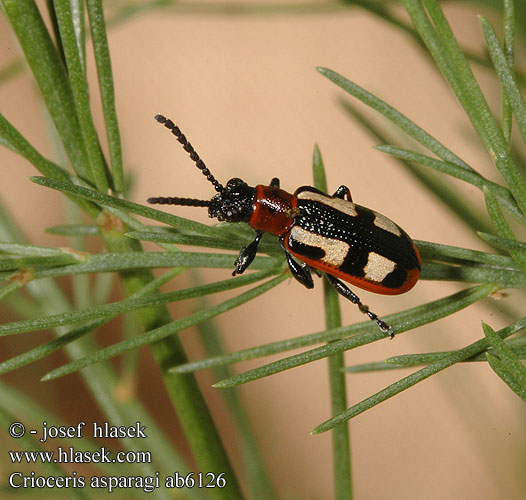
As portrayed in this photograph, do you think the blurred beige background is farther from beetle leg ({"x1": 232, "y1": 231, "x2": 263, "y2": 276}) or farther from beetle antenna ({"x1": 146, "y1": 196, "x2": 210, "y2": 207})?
beetle leg ({"x1": 232, "y1": 231, "x2": 263, "y2": 276})

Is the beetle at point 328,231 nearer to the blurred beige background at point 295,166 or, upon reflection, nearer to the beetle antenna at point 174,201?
the beetle antenna at point 174,201

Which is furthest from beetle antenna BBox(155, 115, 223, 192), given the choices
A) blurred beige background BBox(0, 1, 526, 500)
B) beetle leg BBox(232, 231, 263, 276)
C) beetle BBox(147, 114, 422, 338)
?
blurred beige background BBox(0, 1, 526, 500)

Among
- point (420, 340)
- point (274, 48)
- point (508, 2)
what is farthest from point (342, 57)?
point (508, 2)

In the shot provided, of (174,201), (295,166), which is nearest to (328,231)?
(174,201)

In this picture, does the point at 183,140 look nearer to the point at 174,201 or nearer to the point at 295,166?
the point at 174,201

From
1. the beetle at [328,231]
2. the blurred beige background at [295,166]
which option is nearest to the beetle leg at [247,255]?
the beetle at [328,231]
